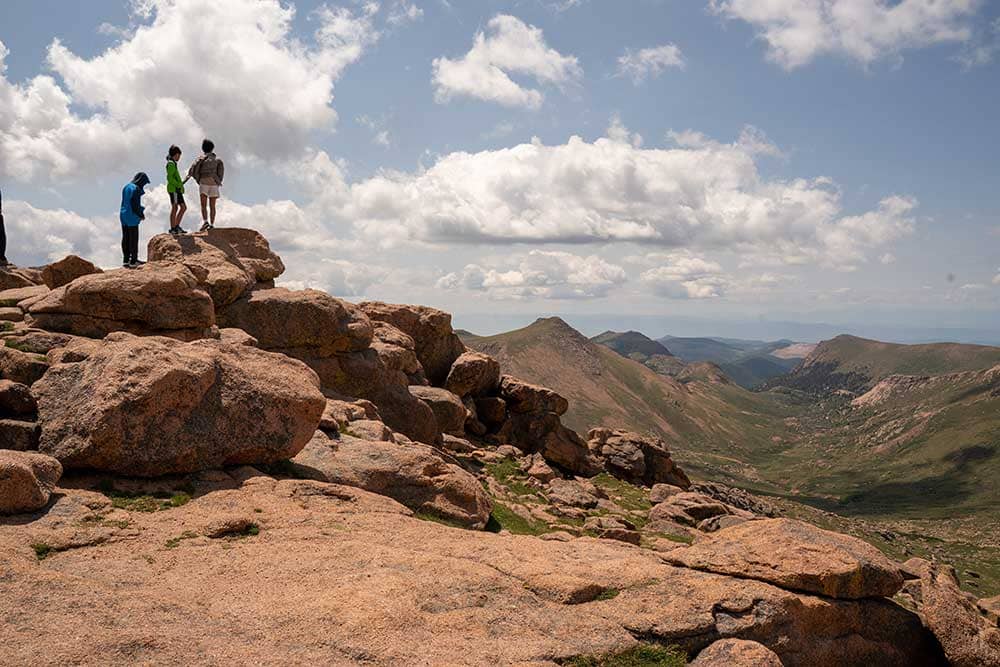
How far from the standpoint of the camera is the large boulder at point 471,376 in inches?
2564

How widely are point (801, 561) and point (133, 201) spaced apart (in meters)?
38.8

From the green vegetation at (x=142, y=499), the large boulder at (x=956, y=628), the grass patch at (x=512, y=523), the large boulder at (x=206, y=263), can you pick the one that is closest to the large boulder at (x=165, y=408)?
the green vegetation at (x=142, y=499)

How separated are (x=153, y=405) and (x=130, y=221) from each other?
63.3ft

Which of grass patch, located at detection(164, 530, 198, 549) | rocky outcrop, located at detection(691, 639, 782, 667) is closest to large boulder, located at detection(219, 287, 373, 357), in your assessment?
grass patch, located at detection(164, 530, 198, 549)

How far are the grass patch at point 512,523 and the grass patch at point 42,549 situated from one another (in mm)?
18695

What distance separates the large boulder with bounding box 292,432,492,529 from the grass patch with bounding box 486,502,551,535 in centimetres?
225

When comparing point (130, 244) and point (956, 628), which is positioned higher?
point (130, 244)

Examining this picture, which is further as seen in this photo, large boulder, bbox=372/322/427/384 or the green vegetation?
large boulder, bbox=372/322/427/384

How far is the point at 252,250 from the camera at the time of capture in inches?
1962

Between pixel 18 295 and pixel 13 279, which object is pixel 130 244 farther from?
pixel 13 279

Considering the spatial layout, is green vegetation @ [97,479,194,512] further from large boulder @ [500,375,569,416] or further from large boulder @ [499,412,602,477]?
large boulder @ [500,375,569,416]

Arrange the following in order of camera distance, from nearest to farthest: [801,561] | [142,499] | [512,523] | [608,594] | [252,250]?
[608,594], [801,561], [142,499], [512,523], [252,250]

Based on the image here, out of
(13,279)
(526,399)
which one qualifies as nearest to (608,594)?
(13,279)

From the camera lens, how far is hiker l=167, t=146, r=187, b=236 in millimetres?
38281
